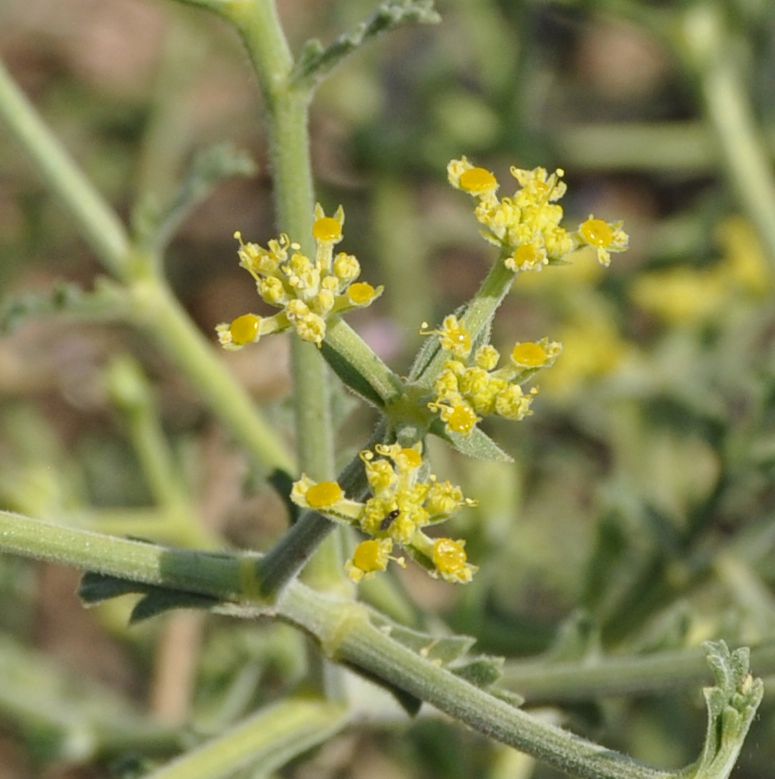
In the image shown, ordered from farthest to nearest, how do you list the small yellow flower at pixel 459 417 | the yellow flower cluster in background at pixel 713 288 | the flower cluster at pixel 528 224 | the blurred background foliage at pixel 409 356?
the yellow flower cluster in background at pixel 713 288, the blurred background foliage at pixel 409 356, the flower cluster at pixel 528 224, the small yellow flower at pixel 459 417

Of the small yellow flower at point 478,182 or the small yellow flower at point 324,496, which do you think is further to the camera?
the small yellow flower at point 478,182

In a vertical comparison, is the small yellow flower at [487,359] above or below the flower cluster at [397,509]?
above

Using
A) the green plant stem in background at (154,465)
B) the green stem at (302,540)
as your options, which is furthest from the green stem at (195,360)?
the green stem at (302,540)

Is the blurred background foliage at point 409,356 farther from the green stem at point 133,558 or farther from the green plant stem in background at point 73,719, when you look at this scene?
the green stem at point 133,558

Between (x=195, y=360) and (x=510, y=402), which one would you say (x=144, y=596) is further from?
(x=195, y=360)

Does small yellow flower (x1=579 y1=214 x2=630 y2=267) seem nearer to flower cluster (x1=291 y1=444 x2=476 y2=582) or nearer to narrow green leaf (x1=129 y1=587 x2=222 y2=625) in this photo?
flower cluster (x1=291 y1=444 x2=476 y2=582)

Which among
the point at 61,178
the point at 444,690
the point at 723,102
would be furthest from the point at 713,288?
the point at 444,690

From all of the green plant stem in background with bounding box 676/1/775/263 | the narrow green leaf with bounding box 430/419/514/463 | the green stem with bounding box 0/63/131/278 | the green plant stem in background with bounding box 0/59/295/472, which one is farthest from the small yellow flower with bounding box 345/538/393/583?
the green plant stem in background with bounding box 676/1/775/263
